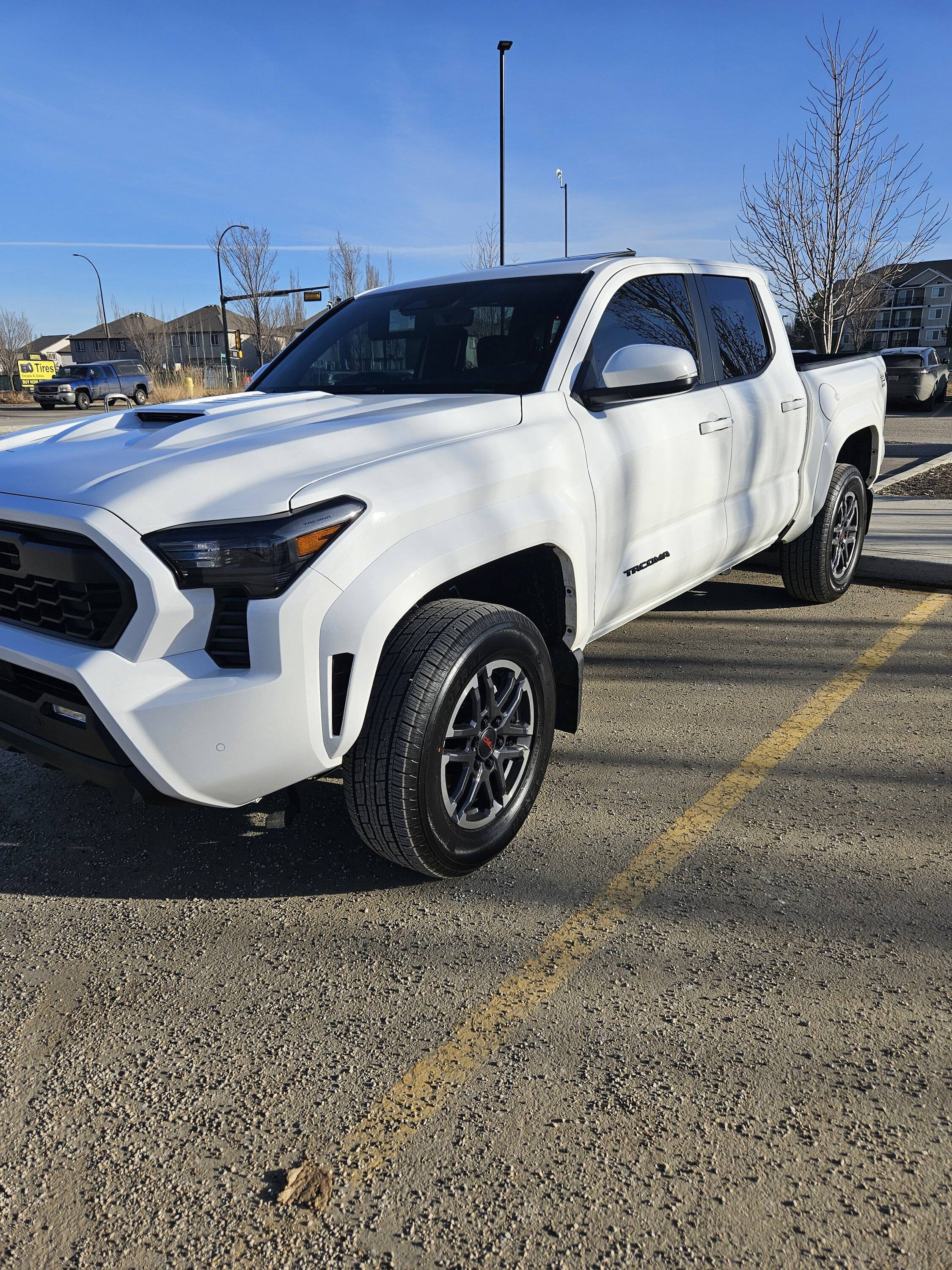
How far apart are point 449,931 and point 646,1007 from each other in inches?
23.5

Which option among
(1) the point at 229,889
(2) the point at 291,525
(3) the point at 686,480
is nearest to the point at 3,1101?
(1) the point at 229,889

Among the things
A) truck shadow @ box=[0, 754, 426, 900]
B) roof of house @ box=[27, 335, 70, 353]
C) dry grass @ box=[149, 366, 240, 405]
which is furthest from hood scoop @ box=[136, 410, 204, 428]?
roof of house @ box=[27, 335, 70, 353]

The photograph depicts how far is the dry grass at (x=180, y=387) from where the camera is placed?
45.8 meters

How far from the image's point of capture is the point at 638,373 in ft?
10.5

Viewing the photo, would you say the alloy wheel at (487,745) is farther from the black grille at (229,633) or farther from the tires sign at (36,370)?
the tires sign at (36,370)

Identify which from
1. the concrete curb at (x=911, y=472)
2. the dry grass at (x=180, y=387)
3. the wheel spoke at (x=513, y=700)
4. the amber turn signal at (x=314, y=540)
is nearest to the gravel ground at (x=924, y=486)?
the concrete curb at (x=911, y=472)

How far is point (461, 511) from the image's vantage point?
2.65 metres

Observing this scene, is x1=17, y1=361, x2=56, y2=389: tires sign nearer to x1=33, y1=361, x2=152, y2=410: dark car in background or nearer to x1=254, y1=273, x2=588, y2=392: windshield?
x1=33, y1=361, x2=152, y2=410: dark car in background

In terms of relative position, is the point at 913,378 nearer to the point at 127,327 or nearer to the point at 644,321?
the point at 644,321

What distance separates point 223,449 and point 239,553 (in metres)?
0.44

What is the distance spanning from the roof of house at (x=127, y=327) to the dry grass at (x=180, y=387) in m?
8.80

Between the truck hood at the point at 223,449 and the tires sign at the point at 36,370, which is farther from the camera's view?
the tires sign at the point at 36,370

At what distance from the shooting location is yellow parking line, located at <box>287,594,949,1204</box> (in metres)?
1.87

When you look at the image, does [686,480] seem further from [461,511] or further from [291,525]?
[291,525]
